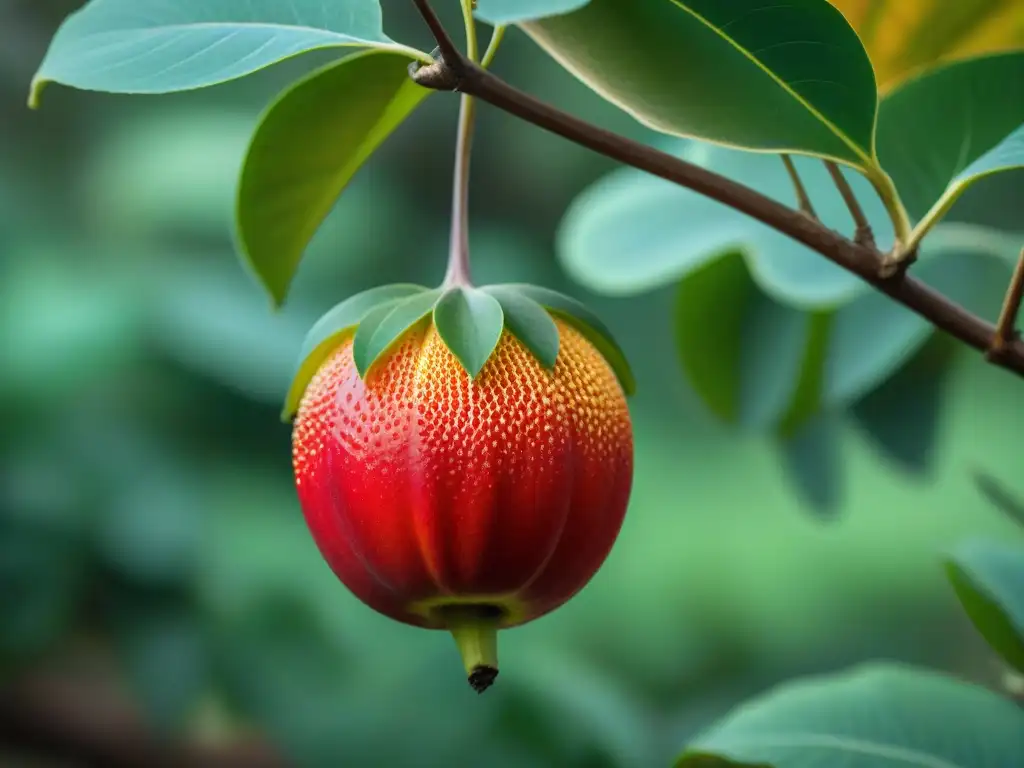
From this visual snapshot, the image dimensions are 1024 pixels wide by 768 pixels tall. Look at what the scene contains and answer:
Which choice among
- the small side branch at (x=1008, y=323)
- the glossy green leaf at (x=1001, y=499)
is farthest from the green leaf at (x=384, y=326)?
the glossy green leaf at (x=1001, y=499)

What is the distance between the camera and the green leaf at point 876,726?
70 cm

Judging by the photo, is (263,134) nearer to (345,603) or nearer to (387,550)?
(387,550)

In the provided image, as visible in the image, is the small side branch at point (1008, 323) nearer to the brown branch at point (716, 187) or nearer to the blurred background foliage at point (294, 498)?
the brown branch at point (716, 187)

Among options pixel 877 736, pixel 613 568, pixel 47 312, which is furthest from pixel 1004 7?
pixel 613 568

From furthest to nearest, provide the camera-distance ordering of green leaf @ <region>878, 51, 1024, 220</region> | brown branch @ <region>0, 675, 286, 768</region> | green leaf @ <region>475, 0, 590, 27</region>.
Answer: brown branch @ <region>0, 675, 286, 768</region>, green leaf @ <region>878, 51, 1024, 220</region>, green leaf @ <region>475, 0, 590, 27</region>

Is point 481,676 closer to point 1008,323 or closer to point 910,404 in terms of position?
point 1008,323

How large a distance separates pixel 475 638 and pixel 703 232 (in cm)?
46

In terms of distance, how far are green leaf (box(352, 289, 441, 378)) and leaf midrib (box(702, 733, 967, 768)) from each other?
0.34 metres

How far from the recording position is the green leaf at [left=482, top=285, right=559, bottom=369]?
50cm

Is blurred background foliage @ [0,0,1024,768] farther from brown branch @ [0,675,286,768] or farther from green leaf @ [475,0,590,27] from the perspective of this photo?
green leaf @ [475,0,590,27]

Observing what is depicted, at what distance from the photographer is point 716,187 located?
51cm

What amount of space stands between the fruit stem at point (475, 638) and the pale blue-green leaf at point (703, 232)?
1.30ft

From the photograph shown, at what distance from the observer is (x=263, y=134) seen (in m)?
0.58

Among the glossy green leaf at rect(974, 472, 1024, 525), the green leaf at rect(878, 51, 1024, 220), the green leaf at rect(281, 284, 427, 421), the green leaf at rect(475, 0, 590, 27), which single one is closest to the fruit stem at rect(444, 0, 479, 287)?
the green leaf at rect(281, 284, 427, 421)
